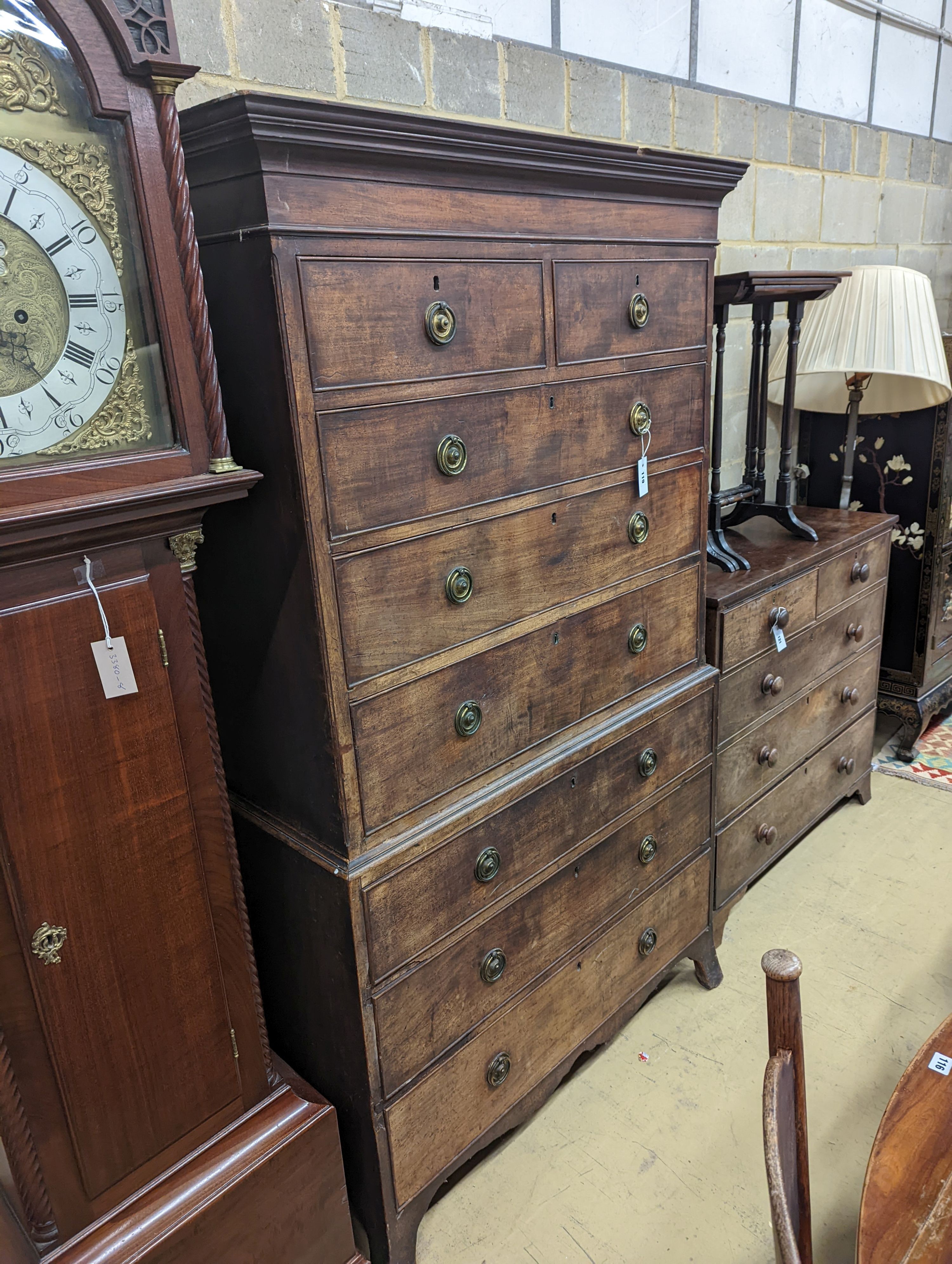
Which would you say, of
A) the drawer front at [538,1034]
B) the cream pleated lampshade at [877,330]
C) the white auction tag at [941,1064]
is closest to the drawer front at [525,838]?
the drawer front at [538,1034]

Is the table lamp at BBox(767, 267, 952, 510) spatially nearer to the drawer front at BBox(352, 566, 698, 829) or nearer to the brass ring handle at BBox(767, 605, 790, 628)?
the brass ring handle at BBox(767, 605, 790, 628)

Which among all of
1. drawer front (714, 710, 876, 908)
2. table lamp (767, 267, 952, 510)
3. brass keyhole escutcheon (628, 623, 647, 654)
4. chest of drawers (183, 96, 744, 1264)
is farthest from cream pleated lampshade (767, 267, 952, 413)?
brass keyhole escutcheon (628, 623, 647, 654)

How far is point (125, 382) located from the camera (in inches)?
42.3

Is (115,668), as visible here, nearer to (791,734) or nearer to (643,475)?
(643,475)

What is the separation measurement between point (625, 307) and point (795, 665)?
1.24 m

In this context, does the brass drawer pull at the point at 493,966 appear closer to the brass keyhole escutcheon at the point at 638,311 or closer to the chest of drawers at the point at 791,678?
the chest of drawers at the point at 791,678

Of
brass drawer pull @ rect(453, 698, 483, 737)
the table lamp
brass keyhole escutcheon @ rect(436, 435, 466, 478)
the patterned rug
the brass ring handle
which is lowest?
the patterned rug

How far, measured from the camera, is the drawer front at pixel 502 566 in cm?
132

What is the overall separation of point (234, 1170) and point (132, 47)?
5.12 ft

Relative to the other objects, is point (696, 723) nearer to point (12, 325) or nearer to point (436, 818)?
point (436, 818)

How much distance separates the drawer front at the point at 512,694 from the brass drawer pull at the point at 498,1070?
60cm

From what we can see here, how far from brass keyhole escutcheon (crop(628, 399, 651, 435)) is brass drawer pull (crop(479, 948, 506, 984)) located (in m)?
1.02

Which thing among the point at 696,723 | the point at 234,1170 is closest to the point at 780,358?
the point at 696,723

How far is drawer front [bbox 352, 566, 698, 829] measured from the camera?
139 cm
